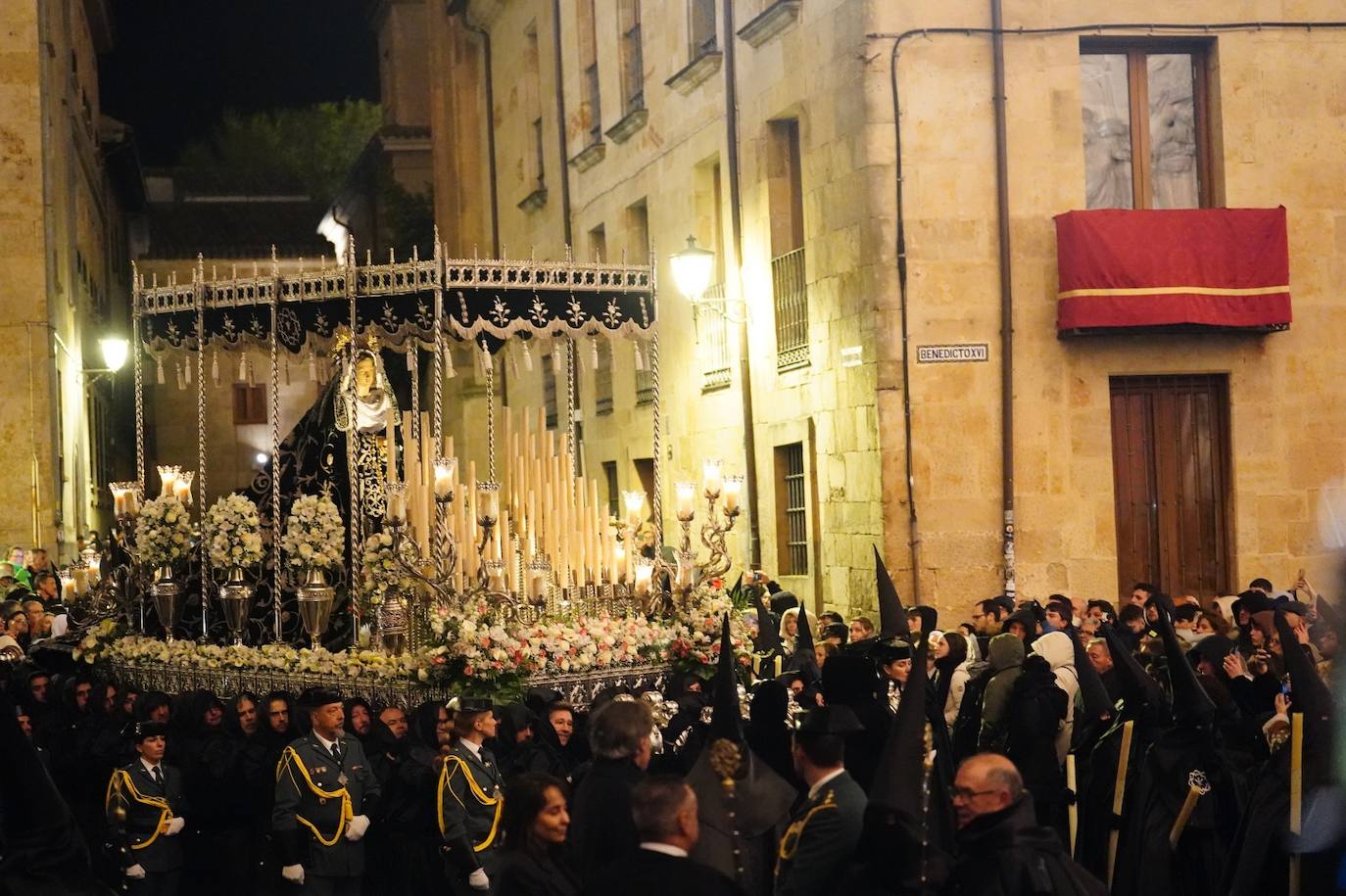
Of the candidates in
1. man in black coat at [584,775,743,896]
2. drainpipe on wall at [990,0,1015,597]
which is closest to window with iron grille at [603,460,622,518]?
drainpipe on wall at [990,0,1015,597]

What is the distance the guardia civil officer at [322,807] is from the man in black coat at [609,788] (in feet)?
10.2

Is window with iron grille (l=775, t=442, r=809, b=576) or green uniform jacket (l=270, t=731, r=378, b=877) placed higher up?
window with iron grille (l=775, t=442, r=809, b=576)

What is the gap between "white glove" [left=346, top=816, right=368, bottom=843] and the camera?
10.0 m

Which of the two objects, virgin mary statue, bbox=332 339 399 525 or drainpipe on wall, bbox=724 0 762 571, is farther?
drainpipe on wall, bbox=724 0 762 571

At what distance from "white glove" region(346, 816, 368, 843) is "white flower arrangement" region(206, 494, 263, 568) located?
14.6 ft

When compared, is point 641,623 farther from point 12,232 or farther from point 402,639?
point 12,232

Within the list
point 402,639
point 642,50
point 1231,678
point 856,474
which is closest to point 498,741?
point 402,639

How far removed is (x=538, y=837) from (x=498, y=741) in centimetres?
404

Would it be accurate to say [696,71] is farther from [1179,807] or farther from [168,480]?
[1179,807]

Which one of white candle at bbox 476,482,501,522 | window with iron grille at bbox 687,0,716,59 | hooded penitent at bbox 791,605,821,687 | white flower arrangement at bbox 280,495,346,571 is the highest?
window with iron grille at bbox 687,0,716,59

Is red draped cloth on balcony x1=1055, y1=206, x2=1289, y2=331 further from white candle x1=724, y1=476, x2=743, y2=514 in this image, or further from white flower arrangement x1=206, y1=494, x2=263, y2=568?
white flower arrangement x1=206, y1=494, x2=263, y2=568

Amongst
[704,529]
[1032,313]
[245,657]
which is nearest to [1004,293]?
[1032,313]

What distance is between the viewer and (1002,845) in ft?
20.0

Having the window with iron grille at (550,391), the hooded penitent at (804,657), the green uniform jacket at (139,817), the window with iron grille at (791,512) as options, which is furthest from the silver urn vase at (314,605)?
the window with iron grille at (550,391)
